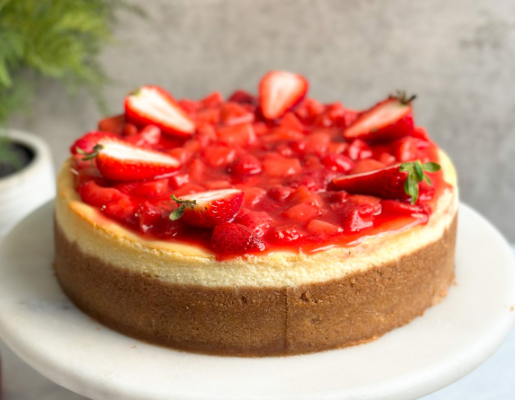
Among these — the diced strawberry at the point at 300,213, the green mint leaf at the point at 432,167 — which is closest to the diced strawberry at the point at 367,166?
the green mint leaf at the point at 432,167

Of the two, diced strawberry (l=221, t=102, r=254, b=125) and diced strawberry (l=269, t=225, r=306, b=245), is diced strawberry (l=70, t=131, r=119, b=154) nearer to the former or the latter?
diced strawberry (l=221, t=102, r=254, b=125)

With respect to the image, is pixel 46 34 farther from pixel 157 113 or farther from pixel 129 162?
pixel 129 162

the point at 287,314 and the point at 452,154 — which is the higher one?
the point at 287,314

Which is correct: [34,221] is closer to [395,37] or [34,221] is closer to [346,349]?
[346,349]

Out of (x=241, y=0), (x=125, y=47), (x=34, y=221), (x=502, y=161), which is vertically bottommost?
(x=502, y=161)

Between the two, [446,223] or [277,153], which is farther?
[277,153]

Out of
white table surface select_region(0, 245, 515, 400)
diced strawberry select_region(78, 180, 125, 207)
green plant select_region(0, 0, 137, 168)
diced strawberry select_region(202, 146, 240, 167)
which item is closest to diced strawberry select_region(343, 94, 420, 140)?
diced strawberry select_region(202, 146, 240, 167)

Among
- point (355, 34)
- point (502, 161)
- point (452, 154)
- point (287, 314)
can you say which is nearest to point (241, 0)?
point (355, 34)
